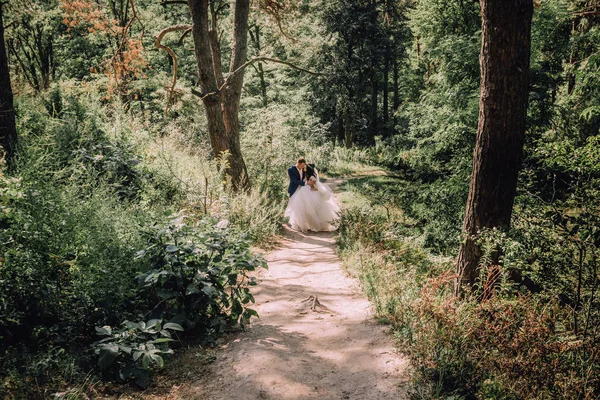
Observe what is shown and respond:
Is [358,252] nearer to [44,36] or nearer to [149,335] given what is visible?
[149,335]

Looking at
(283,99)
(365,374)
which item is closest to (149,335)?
(365,374)

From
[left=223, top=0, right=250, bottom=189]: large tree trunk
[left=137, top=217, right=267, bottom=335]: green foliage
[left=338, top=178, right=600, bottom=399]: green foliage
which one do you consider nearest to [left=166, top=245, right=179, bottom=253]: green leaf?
[left=137, top=217, right=267, bottom=335]: green foliage

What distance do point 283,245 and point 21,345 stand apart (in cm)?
566

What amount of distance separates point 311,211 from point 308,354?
615cm

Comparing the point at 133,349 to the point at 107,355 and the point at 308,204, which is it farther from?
the point at 308,204

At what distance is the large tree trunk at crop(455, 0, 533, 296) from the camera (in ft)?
12.6

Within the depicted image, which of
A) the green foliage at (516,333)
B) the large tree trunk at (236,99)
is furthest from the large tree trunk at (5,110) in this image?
the green foliage at (516,333)

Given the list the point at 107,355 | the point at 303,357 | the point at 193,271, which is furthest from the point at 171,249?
the point at 303,357

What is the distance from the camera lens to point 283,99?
27.5m

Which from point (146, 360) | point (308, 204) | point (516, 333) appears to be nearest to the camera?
point (146, 360)

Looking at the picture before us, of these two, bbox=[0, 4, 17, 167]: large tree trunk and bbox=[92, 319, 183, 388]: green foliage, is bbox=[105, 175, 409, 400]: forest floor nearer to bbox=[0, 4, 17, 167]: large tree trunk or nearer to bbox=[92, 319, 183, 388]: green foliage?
bbox=[92, 319, 183, 388]: green foliage

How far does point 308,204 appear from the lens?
9.94 metres

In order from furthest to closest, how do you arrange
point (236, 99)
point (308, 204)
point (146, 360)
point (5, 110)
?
1. point (236, 99)
2. point (308, 204)
3. point (5, 110)
4. point (146, 360)

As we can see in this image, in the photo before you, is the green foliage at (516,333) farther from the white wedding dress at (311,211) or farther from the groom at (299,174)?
the groom at (299,174)
